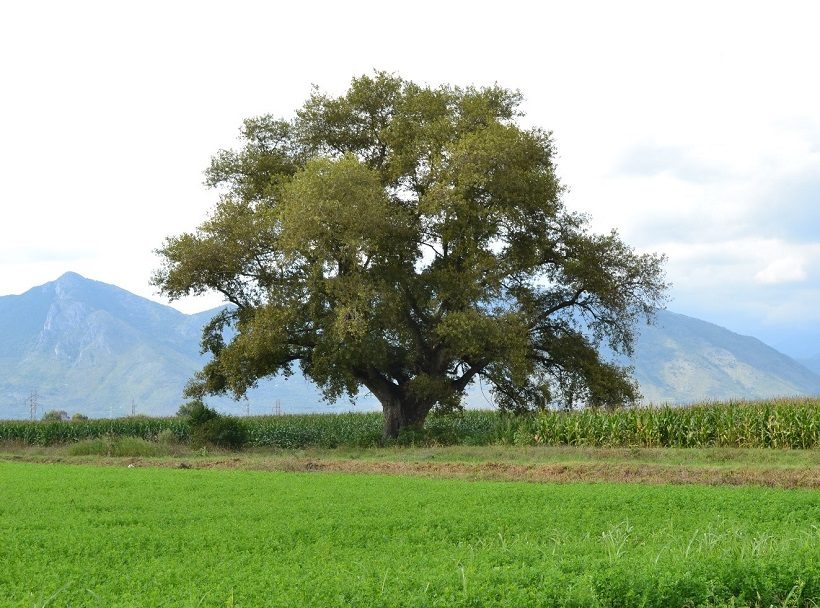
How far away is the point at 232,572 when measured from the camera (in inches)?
435

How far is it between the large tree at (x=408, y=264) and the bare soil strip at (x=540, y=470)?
6070 millimetres

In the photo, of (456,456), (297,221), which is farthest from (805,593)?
(297,221)

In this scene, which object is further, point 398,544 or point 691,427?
point 691,427

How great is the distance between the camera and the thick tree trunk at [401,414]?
132 feet

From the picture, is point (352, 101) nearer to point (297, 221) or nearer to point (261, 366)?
point (297, 221)

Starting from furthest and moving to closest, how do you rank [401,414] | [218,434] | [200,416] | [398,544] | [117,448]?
[401,414] < [200,416] < [218,434] < [117,448] < [398,544]

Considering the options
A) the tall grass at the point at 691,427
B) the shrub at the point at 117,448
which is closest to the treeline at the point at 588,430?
the tall grass at the point at 691,427

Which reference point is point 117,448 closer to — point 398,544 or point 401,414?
point 401,414

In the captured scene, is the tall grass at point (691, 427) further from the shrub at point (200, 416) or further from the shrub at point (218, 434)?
the shrub at point (200, 416)

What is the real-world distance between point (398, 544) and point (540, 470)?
13629 millimetres

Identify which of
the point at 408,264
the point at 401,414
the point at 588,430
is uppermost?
the point at 408,264

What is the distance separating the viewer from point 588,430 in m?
33.5

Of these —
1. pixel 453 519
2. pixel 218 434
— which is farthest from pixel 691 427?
pixel 218 434

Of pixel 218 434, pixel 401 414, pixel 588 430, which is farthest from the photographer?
pixel 401 414
